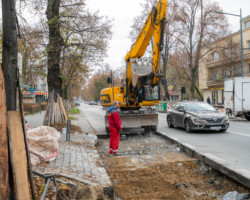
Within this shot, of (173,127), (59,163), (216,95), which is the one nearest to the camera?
(59,163)

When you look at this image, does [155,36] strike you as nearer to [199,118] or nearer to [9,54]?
[199,118]

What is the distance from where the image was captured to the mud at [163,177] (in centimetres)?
483

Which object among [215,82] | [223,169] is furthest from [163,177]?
[215,82]

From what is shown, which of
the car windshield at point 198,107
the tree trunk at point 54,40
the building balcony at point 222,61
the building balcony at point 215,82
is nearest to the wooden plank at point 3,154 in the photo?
the tree trunk at point 54,40

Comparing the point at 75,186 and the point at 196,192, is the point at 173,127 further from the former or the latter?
the point at 75,186

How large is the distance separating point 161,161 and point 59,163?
290cm

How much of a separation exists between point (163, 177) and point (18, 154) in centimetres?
351

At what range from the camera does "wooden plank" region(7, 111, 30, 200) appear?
A: 311 cm

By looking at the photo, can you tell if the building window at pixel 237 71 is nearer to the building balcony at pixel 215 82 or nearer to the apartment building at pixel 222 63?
the apartment building at pixel 222 63

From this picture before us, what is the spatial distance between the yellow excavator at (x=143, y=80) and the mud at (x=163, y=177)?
334 centimetres

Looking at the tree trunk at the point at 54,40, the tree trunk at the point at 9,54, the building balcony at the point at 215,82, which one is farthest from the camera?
the building balcony at the point at 215,82

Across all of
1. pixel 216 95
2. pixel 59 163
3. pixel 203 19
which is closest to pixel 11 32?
pixel 59 163

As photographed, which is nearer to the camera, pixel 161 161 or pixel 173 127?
pixel 161 161

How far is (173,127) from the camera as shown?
15.7 metres
